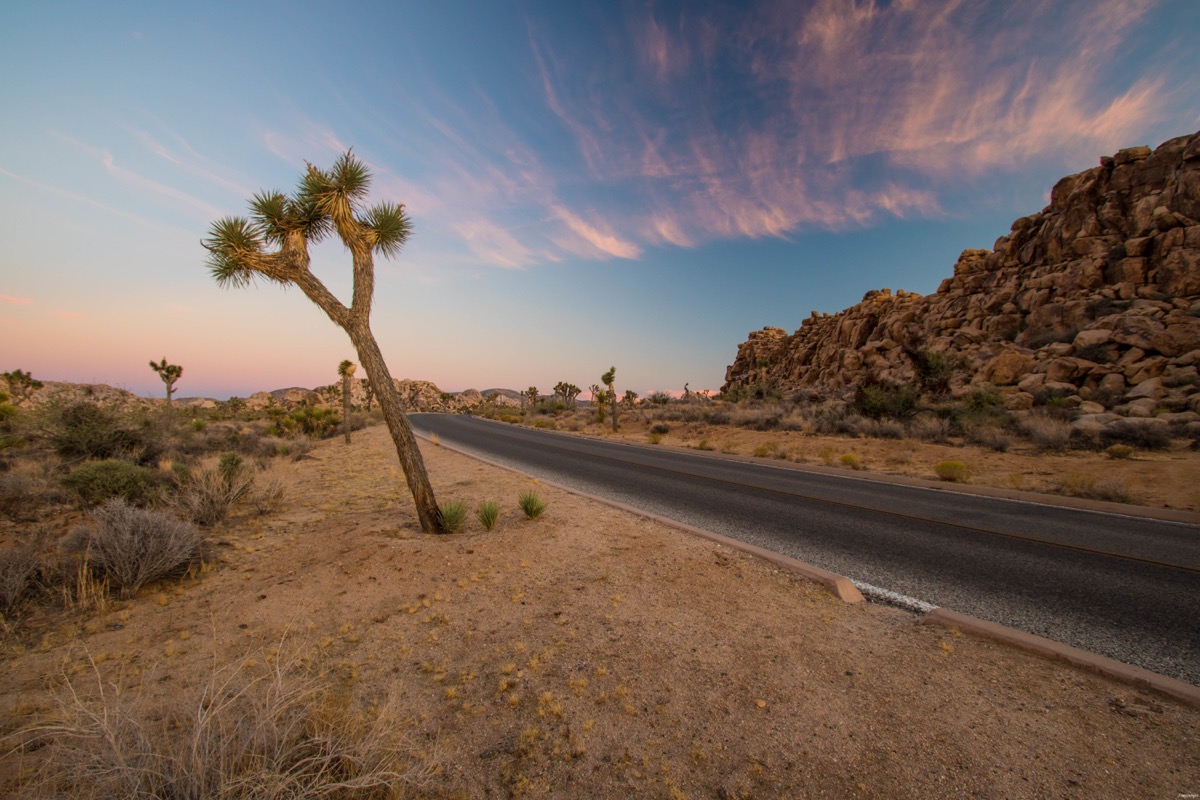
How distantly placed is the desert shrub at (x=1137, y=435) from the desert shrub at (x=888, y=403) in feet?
22.8

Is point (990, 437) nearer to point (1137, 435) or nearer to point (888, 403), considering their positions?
point (1137, 435)

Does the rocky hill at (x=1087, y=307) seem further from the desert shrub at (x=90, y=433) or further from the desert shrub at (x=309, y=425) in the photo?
the desert shrub at (x=309, y=425)

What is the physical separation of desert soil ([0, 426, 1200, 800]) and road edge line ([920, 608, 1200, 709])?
0.08 metres

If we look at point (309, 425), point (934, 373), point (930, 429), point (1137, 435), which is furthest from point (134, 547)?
point (934, 373)

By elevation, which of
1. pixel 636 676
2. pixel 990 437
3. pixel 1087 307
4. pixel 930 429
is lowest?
pixel 636 676

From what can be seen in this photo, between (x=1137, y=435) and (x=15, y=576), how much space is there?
76.9 feet

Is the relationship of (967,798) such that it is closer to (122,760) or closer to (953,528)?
(122,760)

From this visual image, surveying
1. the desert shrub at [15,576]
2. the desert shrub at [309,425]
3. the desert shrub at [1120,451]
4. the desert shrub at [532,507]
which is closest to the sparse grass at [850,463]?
the desert shrub at [1120,451]

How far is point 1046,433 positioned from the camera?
1404cm

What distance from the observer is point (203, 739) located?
2035 mm

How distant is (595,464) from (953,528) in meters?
9.20

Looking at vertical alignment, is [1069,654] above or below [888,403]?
below

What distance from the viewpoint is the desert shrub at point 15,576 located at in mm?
4141

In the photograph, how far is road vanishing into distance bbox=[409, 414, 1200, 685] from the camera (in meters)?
3.88
